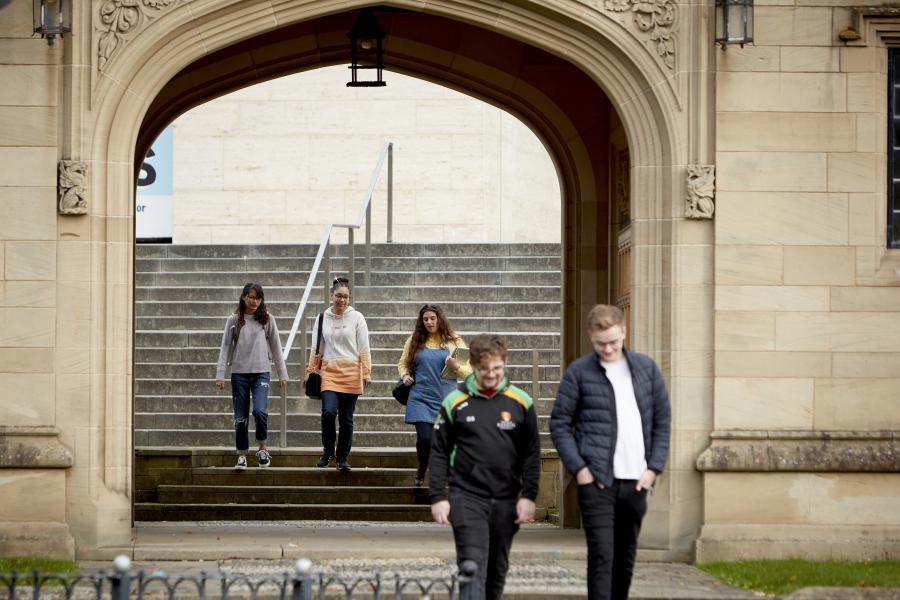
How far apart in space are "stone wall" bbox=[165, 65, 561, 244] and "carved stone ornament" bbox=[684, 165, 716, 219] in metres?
13.3

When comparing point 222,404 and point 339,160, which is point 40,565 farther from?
point 339,160

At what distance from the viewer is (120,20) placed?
12852mm

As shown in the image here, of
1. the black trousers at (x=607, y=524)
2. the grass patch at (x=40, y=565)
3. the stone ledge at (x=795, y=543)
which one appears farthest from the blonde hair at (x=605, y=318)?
the grass patch at (x=40, y=565)

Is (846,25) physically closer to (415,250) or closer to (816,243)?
(816,243)

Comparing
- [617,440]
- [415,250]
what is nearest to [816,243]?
[617,440]

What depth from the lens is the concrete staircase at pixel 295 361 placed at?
16969mm

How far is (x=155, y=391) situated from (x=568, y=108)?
5.94 m

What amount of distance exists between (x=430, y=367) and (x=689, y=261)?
3341 millimetres

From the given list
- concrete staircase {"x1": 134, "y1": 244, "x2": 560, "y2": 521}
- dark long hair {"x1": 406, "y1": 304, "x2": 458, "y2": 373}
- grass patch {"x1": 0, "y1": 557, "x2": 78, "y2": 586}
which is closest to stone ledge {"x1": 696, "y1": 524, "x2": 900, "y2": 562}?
dark long hair {"x1": 406, "y1": 304, "x2": 458, "y2": 373}

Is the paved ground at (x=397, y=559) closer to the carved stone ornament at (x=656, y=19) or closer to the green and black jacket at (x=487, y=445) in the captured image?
the green and black jacket at (x=487, y=445)

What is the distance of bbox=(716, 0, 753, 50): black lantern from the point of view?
12688 mm

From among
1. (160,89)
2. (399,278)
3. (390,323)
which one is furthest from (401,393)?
(399,278)

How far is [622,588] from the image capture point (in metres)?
9.99

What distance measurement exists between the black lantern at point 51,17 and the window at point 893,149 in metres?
5.44
